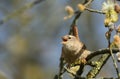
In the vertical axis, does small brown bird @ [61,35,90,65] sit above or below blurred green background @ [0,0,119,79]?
above

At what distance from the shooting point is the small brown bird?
1704 millimetres

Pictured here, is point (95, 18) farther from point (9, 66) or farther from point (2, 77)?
point (2, 77)

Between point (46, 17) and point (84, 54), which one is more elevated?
point (84, 54)

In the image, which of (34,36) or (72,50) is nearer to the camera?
(72,50)

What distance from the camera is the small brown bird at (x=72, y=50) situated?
170 centimetres

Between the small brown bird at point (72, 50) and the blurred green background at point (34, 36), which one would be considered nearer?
the small brown bird at point (72, 50)

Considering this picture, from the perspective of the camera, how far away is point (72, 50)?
68.7 inches

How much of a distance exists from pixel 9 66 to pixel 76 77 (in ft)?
16.6

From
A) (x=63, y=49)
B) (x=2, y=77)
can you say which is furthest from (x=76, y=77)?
(x=2, y=77)

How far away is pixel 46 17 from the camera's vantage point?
666 cm

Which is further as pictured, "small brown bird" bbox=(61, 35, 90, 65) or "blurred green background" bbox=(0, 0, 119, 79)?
"blurred green background" bbox=(0, 0, 119, 79)

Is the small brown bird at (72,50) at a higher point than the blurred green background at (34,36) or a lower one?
higher

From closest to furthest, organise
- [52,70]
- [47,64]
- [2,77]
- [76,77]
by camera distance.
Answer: [76,77] < [2,77] < [52,70] < [47,64]

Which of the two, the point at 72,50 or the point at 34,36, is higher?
the point at 72,50
